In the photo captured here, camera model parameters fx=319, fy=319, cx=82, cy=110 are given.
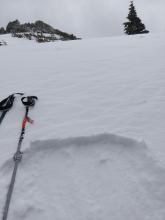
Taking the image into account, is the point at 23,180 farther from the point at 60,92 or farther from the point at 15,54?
the point at 15,54

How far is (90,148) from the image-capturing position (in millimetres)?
4445

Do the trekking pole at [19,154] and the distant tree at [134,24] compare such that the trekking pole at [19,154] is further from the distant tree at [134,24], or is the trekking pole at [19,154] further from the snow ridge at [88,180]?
the distant tree at [134,24]

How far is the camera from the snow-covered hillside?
11.8 ft

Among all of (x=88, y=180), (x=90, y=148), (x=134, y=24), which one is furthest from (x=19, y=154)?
(x=134, y=24)

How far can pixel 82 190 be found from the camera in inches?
149

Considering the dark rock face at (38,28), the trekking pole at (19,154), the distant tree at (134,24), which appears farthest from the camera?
the dark rock face at (38,28)

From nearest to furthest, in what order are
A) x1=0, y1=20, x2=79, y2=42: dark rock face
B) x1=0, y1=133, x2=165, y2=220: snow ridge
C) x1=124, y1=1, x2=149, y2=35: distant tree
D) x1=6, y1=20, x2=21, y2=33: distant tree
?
1. x1=0, y1=133, x2=165, y2=220: snow ridge
2. x1=124, y1=1, x2=149, y2=35: distant tree
3. x1=0, y1=20, x2=79, y2=42: dark rock face
4. x1=6, y1=20, x2=21, y2=33: distant tree

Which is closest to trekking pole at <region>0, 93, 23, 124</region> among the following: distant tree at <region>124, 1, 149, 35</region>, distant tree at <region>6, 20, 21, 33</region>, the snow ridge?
the snow ridge

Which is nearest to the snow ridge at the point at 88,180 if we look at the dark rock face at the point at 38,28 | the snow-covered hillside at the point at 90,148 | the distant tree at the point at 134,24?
the snow-covered hillside at the point at 90,148

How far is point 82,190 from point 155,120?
1.68 m

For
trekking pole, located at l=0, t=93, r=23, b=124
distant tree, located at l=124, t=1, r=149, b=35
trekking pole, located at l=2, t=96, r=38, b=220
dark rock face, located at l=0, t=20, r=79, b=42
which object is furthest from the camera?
dark rock face, located at l=0, t=20, r=79, b=42

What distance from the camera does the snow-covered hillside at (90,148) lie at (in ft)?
11.8

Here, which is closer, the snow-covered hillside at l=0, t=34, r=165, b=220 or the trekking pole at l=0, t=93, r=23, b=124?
the snow-covered hillside at l=0, t=34, r=165, b=220

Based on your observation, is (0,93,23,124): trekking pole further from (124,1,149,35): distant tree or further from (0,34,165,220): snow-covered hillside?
(124,1,149,35): distant tree
